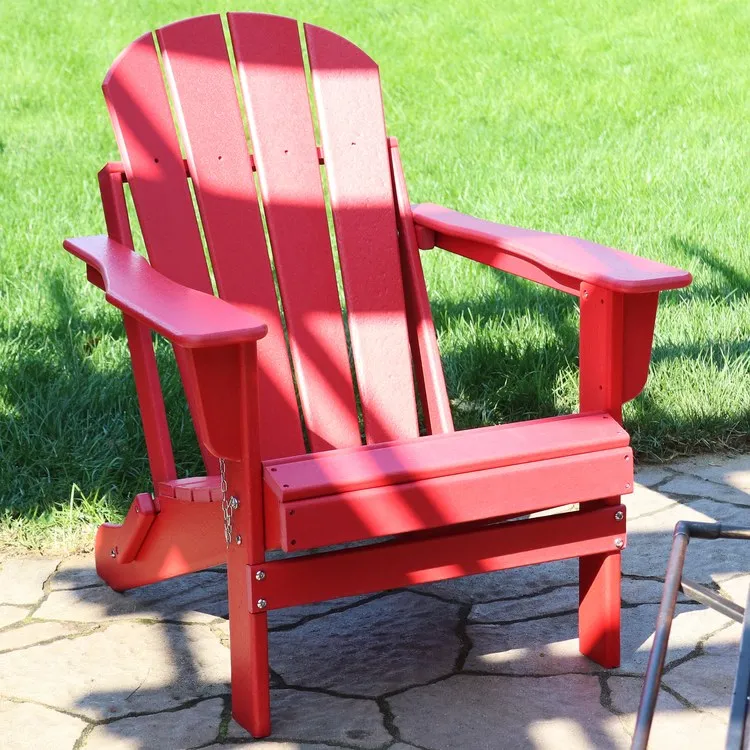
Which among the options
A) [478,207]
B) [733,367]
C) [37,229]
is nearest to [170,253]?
[733,367]

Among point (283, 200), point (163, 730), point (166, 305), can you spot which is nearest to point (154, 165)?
point (283, 200)

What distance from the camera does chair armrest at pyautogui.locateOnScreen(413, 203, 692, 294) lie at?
188 centimetres

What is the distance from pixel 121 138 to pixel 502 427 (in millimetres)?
964

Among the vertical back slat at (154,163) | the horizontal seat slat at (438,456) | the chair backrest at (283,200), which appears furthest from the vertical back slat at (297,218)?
the horizontal seat slat at (438,456)

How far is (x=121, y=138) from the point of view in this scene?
2.29 metres

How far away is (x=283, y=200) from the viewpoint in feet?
8.07

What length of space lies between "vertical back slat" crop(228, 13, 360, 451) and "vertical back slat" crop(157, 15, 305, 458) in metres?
0.04

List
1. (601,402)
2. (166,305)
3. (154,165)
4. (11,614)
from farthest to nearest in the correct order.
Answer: (11,614), (154,165), (601,402), (166,305)

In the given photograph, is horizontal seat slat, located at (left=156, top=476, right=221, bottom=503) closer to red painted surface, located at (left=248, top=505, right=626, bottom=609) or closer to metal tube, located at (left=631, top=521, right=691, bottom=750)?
red painted surface, located at (left=248, top=505, right=626, bottom=609)

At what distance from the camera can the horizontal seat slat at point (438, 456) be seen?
71.4 inches

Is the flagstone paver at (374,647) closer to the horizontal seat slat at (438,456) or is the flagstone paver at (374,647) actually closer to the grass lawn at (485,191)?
the horizontal seat slat at (438,456)

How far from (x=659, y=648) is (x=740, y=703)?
0.60 ft

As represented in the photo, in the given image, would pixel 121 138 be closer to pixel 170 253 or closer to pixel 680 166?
pixel 170 253

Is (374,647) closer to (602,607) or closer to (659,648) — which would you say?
(602,607)
